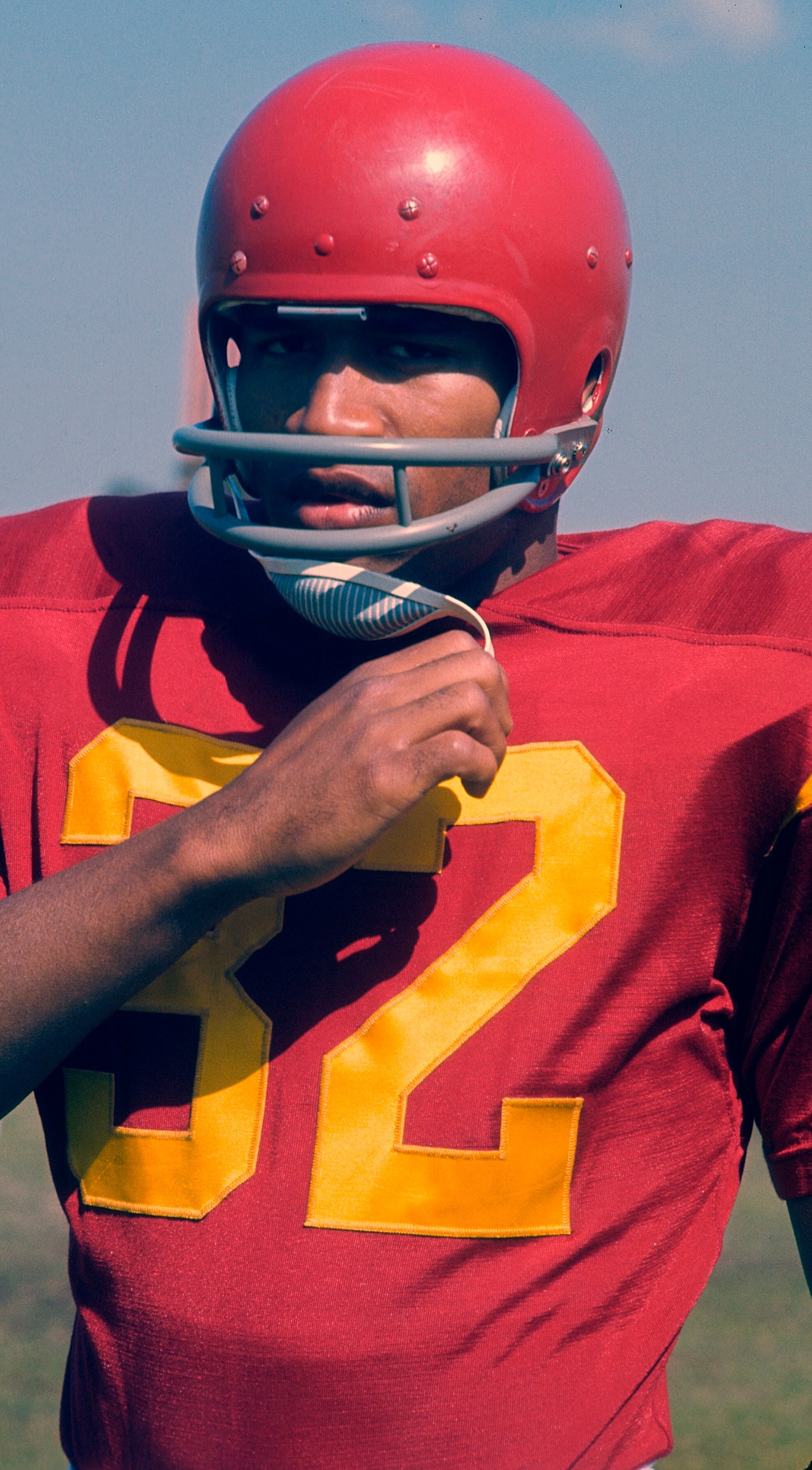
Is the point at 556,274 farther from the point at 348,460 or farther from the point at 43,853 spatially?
the point at 43,853

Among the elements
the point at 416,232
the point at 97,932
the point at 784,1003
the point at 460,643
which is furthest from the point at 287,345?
the point at 784,1003

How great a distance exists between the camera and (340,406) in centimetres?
160

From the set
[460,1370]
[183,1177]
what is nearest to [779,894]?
[460,1370]

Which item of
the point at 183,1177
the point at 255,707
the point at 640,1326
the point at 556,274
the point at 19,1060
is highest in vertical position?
the point at 556,274

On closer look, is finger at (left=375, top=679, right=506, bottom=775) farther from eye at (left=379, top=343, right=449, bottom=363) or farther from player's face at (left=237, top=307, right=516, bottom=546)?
eye at (left=379, top=343, right=449, bottom=363)

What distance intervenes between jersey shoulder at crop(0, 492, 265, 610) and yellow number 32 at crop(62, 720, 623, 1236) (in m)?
0.28

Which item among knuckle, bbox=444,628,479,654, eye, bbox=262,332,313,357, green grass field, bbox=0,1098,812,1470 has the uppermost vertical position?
eye, bbox=262,332,313,357

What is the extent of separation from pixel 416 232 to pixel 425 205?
0.04 meters

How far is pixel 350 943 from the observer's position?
64.4 inches

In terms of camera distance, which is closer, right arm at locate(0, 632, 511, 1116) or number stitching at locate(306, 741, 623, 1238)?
right arm at locate(0, 632, 511, 1116)

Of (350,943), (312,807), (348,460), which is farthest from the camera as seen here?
(350,943)

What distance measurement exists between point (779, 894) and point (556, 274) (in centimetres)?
69

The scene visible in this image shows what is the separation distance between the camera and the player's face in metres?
1.62

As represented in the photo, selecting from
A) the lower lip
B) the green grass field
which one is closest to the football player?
the lower lip
